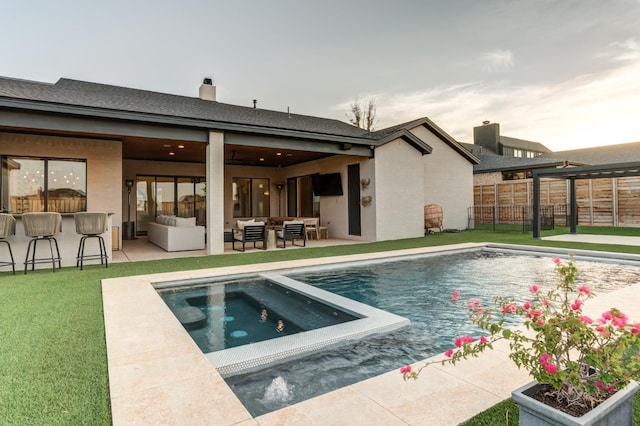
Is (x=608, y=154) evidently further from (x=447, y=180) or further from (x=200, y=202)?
(x=200, y=202)

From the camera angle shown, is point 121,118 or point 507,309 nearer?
point 507,309

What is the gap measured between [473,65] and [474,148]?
1565 cm

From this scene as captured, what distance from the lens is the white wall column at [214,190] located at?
27.8 ft

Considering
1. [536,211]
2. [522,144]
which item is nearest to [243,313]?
[536,211]

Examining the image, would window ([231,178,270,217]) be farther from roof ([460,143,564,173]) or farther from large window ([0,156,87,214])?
roof ([460,143,564,173])

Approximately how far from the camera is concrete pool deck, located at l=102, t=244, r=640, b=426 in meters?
1.83

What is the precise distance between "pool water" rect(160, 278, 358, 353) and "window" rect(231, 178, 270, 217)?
33.5 ft

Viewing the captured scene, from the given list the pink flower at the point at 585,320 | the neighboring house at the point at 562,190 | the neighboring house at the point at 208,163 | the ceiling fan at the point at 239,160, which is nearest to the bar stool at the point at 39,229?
the neighboring house at the point at 208,163

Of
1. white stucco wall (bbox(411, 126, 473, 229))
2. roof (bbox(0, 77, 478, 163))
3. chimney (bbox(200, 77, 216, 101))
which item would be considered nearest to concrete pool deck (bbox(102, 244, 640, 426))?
roof (bbox(0, 77, 478, 163))

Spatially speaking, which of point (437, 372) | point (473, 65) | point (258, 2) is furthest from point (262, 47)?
point (437, 372)

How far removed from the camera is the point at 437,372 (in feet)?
7.80

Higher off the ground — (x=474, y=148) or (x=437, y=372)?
(x=474, y=148)

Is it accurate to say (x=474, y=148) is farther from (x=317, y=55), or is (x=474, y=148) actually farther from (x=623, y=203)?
(x=317, y=55)

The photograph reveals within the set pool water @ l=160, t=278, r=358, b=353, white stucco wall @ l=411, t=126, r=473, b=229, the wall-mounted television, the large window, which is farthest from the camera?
white stucco wall @ l=411, t=126, r=473, b=229
